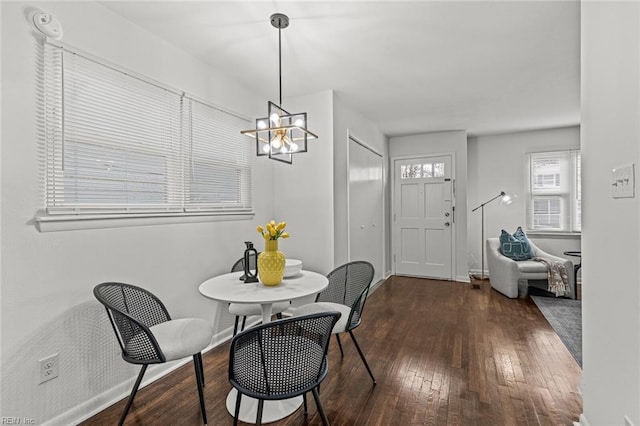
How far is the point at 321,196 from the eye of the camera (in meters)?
3.38

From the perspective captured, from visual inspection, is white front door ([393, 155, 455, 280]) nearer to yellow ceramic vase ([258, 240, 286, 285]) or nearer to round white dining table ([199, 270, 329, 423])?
round white dining table ([199, 270, 329, 423])

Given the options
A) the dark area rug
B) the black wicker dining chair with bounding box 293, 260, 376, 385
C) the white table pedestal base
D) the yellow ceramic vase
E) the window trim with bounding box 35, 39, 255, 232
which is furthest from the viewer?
the dark area rug

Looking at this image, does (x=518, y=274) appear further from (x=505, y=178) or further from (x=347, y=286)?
(x=347, y=286)

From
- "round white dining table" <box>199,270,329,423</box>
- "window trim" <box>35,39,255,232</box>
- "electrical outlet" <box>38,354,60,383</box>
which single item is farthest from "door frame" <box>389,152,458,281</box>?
"electrical outlet" <box>38,354,60,383</box>

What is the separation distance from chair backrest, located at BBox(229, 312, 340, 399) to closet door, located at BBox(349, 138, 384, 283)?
7.83 ft

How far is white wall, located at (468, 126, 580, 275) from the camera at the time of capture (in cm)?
502

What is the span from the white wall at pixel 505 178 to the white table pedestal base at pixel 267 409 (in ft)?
15.3

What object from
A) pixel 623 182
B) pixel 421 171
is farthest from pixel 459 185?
pixel 623 182

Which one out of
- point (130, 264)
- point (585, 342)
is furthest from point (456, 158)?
point (130, 264)

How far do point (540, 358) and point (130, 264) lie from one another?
3152mm

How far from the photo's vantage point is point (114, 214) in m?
1.98

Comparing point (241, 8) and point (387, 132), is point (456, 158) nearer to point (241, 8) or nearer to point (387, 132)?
point (387, 132)

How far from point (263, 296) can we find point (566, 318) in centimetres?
345

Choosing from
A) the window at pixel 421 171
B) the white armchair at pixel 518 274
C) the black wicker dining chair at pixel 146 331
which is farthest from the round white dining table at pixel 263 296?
the window at pixel 421 171
